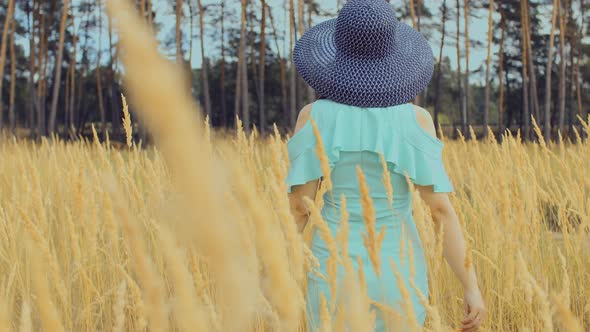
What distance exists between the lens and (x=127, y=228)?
37 cm

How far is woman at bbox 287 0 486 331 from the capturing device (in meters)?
1.24

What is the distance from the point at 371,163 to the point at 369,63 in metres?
0.24

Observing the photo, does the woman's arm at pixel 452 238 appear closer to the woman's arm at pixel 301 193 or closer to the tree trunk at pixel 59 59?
the woman's arm at pixel 301 193

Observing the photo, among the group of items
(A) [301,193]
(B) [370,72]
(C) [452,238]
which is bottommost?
(C) [452,238]

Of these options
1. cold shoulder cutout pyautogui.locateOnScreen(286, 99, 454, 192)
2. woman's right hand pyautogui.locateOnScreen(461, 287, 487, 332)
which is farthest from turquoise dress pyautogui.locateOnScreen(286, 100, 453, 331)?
woman's right hand pyautogui.locateOnScreen(461, 287, 487, 332)

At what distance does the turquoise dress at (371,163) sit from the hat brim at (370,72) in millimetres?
29

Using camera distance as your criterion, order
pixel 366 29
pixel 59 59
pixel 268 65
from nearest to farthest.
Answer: pixel 366 29 → pixel 59 59 → pixel 268 65

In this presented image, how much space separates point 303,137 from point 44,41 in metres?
17.6

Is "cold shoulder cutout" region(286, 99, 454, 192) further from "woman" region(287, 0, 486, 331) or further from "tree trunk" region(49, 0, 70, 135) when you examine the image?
"tree trunk" region(49, 0, 70, 135)

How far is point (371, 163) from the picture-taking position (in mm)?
1277

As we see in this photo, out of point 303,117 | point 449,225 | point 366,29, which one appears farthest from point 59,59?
point 449,225

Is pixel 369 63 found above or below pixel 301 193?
above

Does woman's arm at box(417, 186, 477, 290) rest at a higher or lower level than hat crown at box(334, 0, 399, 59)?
lower

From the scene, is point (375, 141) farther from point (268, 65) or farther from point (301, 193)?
point (268, 65)
